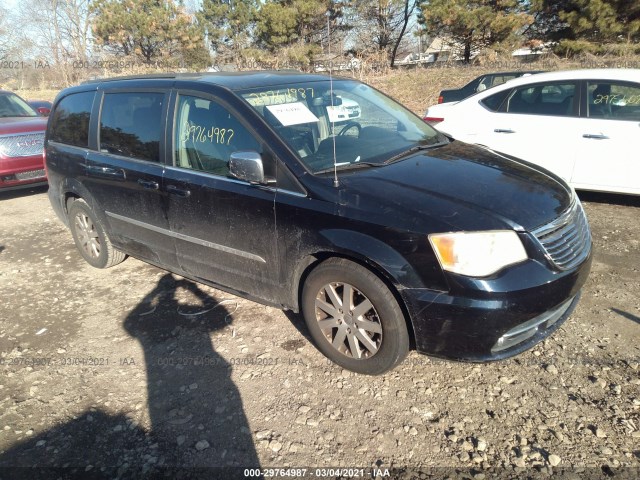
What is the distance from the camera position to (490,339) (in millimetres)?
2426

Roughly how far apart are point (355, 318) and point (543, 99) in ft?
14.7

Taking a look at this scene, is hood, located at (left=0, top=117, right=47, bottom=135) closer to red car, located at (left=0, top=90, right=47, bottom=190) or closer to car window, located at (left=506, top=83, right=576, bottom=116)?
red car, located at (left=0, top=90, right=47, bottom=190)

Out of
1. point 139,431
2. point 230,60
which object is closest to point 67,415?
point 139,431

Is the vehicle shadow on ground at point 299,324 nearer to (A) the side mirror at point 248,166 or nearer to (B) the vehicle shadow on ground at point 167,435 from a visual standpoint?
(B) the vehicle shadow on ground at point 167,435

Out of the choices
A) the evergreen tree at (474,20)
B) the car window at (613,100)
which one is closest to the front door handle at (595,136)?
the car window at (613,100)

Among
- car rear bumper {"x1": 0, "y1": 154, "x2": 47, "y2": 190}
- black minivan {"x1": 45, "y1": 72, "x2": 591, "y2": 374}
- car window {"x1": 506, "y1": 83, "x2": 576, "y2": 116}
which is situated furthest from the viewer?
car rear bumper {"x1": 0, "y1": 154, "x2": 47, "y2": 190}

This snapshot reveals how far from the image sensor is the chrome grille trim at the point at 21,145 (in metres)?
7.18

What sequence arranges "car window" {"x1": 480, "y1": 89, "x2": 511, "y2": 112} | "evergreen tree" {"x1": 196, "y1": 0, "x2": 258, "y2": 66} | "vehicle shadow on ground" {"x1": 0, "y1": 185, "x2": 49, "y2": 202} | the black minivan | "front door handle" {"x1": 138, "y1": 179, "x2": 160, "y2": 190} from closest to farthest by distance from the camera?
the black minivan, "front door handle" {"x1": 138, "y1": 179, "x2": 160, "y2": 190}, "car window" {"x1": 480, "y1": 89, "x2": 511, "y2": 112}, "vehicle shadow on ground" {"x1": 0, "y1": 185, "x2": 49, "y2": 202}, "evergreen tree" {"x1": 196, "y1": 0, "x2": 258, "y2": 66}

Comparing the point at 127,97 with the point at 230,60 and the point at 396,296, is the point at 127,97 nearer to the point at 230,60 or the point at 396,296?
the point at 396,296

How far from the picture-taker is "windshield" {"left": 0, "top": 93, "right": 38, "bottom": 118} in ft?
28.0

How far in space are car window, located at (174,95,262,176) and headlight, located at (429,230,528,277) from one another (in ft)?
4.38

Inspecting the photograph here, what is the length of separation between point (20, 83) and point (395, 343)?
4004 cm

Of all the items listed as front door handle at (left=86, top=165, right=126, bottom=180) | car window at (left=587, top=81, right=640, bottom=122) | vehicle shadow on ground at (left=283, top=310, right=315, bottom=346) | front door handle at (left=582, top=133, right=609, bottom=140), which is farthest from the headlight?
car window at (left=587, top=81, right=640, bottom=122)

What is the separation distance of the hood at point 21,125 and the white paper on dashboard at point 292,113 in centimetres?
578
